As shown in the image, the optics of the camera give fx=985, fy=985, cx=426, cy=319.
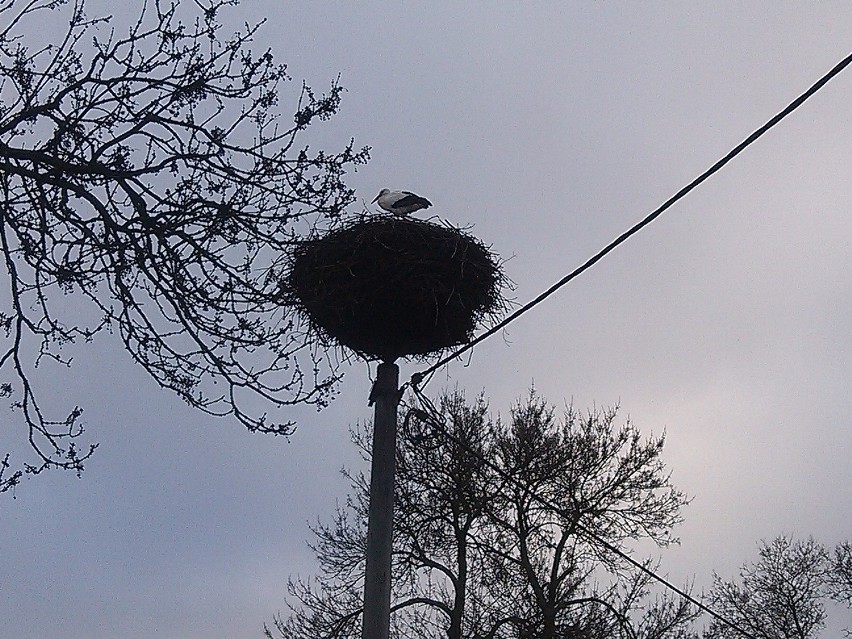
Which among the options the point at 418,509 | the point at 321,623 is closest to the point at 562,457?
the point at 418,509

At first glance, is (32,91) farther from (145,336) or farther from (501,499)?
(501,499)

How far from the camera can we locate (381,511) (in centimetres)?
371

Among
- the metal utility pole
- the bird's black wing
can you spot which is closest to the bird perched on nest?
the bird's black wing

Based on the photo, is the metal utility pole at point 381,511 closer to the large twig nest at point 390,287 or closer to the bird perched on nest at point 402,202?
the large twig nest at point 390,287

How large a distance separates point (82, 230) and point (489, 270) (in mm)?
2231

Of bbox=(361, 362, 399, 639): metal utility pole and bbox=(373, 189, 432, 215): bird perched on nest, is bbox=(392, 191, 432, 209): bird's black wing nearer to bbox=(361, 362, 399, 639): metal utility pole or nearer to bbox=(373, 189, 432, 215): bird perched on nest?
bbox=(373, 189, 432, 215): bird perched on nest

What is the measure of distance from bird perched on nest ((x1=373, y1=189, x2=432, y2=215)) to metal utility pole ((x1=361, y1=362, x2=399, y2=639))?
1.90 meters

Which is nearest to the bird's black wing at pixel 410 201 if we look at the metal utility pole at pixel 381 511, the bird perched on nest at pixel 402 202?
the bird perched on nest at pixel 402 202

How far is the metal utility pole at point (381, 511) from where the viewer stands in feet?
11.6

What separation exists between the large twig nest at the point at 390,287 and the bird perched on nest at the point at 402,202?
0.52 m

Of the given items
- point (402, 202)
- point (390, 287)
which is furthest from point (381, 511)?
point (402, 202)

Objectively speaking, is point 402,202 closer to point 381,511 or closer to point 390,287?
point 390,287

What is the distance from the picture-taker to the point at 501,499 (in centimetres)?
1268

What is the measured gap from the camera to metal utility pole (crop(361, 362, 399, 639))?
3.52 metres
